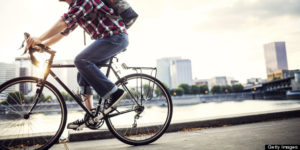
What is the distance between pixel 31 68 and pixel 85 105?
2.93 feet

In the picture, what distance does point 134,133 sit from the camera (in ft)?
10.5

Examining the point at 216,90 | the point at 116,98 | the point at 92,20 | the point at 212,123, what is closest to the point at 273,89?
the point at 216,90

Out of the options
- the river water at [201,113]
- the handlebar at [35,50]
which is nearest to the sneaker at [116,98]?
the river water at [201,113]

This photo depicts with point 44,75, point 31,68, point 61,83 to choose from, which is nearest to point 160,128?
→ point 61,83

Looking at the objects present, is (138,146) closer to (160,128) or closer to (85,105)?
(160,128)

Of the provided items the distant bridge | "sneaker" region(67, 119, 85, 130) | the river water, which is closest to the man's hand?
the river water

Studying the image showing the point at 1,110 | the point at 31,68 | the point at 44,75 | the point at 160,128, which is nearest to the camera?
the point at 1,110

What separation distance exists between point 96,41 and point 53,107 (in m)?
0.91

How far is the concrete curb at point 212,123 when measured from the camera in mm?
3287

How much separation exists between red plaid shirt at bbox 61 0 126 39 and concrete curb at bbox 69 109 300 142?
1688 mm

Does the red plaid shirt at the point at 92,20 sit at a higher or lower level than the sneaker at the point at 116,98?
higher

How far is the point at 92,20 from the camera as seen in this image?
242cm

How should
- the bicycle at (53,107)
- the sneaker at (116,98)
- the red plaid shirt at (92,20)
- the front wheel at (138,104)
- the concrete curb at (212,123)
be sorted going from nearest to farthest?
the red plaid shirt at (92,20)
the bicycle at (53,107)
the sneaker at (116,98)
the front wheel at (138,104)
the concrete curb at (212,123)

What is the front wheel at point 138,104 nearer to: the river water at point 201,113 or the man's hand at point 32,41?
the river water at point 201,113
